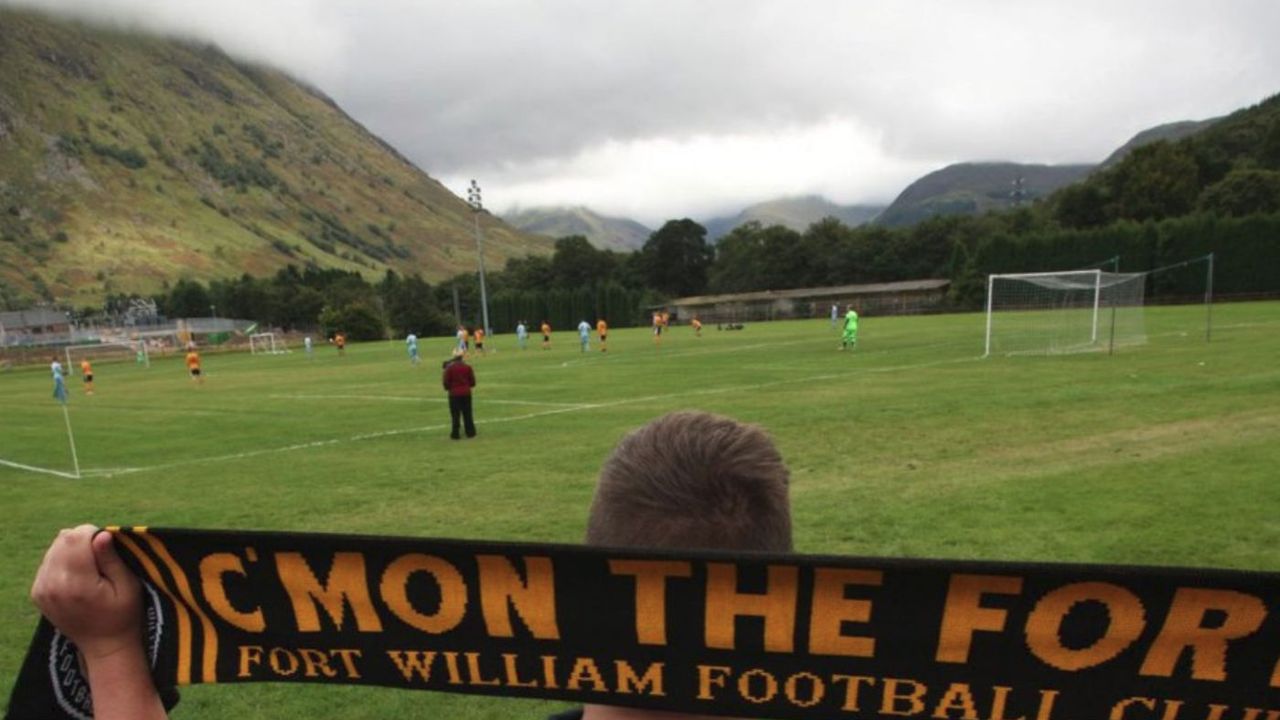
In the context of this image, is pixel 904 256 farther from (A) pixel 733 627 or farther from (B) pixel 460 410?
(A) pixel 733 627

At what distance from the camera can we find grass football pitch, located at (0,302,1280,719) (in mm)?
6539

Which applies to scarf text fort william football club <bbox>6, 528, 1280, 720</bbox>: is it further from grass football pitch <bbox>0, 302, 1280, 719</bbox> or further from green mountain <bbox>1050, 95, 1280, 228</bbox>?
green mountain <bbox>1050, 95, 1280, 228</bbox>

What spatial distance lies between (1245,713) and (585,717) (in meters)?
1.28

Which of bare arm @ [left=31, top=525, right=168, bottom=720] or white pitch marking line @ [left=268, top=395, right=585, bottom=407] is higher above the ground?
bare arm @ [left=31, top=525, right=168, bottom=720]

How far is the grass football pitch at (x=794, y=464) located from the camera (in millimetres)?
6539

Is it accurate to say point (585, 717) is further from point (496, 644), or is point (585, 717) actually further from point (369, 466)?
point (369, 466)

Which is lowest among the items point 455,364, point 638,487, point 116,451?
point 116,451

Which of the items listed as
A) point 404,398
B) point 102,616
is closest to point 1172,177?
point 404,398

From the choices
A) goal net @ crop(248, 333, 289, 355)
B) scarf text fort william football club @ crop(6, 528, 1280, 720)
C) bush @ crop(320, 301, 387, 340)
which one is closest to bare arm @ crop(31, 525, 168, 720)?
scarf text fort william football club @ crop(6, 528, 1280, 720)

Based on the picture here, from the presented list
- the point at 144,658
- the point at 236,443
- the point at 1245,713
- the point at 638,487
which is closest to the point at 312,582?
the point at 144,658

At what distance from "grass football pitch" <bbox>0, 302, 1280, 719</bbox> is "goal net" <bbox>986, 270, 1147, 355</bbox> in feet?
16.3

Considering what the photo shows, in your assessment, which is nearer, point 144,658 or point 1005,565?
point 1005,565

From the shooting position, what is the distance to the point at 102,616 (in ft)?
5.20

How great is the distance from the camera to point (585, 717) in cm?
158
